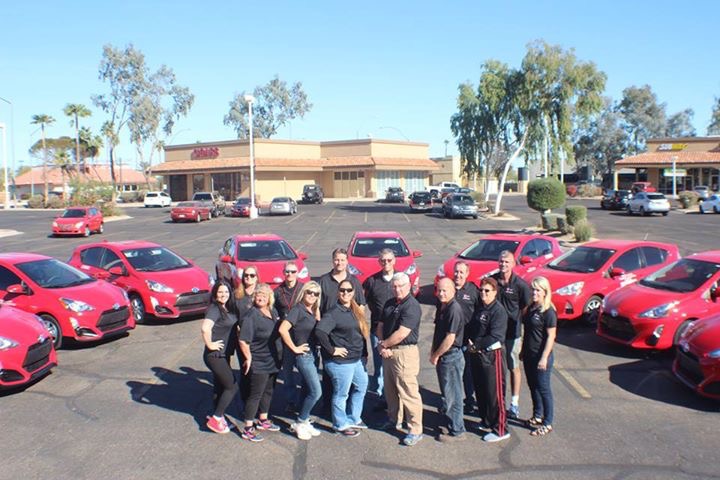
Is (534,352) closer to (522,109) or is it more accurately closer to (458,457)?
(458,457)

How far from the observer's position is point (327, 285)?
752 cm

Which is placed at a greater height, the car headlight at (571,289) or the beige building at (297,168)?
the beige building at (297,168)

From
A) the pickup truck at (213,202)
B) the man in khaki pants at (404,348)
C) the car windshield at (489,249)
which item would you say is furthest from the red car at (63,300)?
the pickup truck at (213,202)

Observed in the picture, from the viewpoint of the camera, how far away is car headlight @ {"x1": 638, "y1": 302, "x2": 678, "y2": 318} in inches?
369

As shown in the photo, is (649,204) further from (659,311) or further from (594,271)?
(659,311)

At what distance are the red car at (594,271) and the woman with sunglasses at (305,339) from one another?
6057 millimetres

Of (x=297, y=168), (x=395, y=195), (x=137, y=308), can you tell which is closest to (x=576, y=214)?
(x=137, y=308)

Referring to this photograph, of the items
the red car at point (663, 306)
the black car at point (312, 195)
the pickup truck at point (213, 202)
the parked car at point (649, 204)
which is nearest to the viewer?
the red car at point (663, 306)

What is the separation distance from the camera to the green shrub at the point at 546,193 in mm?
33844

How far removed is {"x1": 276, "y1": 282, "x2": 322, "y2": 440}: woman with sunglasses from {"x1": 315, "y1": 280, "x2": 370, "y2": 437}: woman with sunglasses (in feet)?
0.47

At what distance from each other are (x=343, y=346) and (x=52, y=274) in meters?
6.73

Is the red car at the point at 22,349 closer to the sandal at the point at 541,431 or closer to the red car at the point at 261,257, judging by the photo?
the red car at the point at 261,257

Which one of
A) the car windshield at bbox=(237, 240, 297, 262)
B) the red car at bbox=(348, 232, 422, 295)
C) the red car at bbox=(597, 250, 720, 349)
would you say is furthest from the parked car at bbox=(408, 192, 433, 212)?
the red car at bbox=(597, 250, 720, 349)

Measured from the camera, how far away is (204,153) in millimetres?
68938
